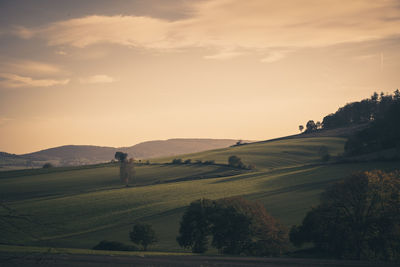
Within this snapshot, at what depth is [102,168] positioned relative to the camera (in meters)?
153

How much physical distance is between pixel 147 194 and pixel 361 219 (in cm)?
6124

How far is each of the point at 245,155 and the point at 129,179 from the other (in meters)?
53.3

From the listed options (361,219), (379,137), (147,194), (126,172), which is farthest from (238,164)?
(361,219)

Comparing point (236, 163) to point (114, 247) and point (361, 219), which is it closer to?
point (114, 247)

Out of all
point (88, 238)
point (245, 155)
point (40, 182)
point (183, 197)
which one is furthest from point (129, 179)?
point (88, 238)

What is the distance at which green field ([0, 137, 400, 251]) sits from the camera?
60031 mm

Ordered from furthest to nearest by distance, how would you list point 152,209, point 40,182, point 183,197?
1. point 40,182
2. point 183,197
3. point 152,209

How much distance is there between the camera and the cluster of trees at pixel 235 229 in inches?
1590

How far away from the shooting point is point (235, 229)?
4188 centimetres

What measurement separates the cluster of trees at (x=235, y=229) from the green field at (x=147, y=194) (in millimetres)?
4566

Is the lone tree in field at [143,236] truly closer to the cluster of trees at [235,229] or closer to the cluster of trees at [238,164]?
the cluster of trees at [235,229]

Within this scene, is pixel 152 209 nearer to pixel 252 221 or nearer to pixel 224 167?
pixel 252 221

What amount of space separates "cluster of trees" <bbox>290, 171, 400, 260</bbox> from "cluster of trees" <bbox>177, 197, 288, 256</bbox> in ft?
15.8

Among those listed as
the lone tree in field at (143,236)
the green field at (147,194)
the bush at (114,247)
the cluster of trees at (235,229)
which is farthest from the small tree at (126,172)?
the cluster of trees at (235,229)
